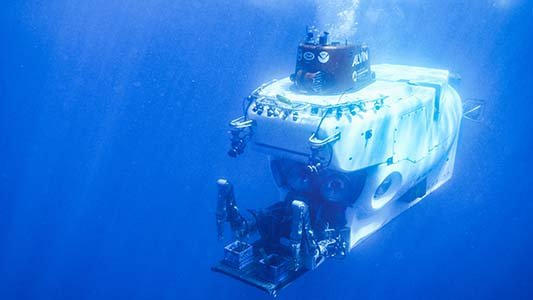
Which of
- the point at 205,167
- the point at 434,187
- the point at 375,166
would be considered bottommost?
the point at 375,166

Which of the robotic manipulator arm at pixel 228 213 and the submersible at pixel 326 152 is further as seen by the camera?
the robotic manipulator arm at pixel 228 213

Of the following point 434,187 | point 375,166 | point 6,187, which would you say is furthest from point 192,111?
point 375,166

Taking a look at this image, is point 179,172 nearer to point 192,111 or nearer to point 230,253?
point 192,111

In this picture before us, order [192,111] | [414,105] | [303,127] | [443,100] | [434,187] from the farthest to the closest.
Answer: [192,111] → [434,187] → [443,100] → [414,105] → [303,127]

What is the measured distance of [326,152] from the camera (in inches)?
165

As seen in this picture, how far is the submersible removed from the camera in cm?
433

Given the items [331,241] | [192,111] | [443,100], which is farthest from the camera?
[192,111]

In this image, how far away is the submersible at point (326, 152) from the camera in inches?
171

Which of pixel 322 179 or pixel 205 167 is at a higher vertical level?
pixel 205 167

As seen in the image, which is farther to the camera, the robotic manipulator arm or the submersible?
the robotic manipulator arm

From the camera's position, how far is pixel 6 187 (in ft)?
46.5

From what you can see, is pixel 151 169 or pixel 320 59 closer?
pixel 320 59

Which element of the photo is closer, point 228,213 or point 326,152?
point 326,152

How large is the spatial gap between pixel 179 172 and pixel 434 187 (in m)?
9.76
